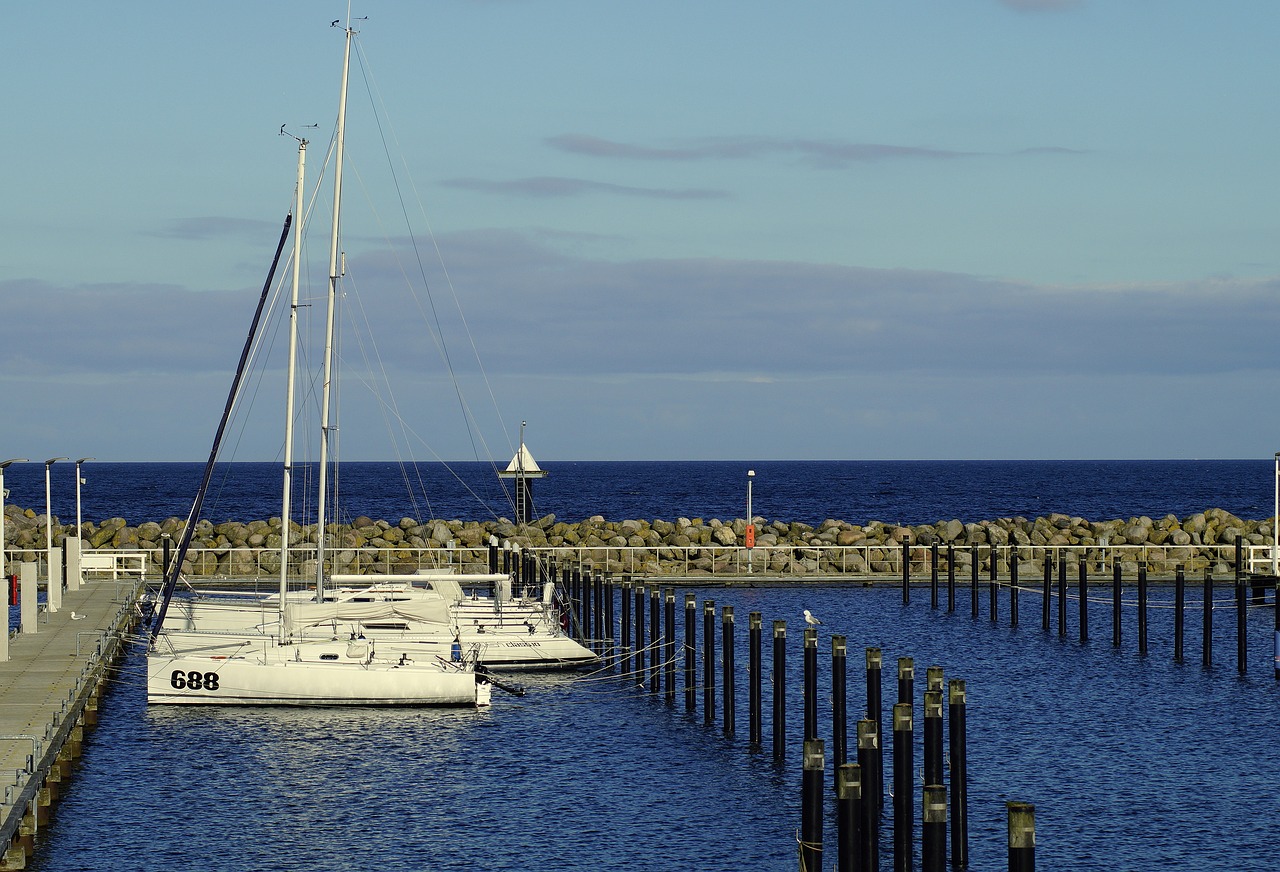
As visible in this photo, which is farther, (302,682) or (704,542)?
(704,542)

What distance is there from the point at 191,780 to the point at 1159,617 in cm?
3623

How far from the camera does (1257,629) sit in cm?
5141

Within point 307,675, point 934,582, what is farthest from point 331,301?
point 934,582

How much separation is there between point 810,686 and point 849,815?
35.3ft

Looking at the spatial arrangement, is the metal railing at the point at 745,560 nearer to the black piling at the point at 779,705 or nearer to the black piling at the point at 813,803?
the black piling at the point at 779,705

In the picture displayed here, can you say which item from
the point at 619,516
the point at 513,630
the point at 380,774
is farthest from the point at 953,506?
the point at 380,774

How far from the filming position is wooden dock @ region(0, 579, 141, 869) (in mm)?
22938

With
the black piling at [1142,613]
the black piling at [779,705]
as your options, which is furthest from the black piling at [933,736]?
the black piling at [1142,613]

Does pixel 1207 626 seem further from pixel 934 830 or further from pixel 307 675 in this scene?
pixel 934 830

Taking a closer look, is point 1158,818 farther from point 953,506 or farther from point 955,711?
point 953,506

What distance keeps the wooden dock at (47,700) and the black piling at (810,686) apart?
12.5 meters

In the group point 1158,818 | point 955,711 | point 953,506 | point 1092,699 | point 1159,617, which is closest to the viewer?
point 955,711

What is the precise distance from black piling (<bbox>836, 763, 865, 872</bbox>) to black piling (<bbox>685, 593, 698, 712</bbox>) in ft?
55.1

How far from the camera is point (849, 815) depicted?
18.3 meters
